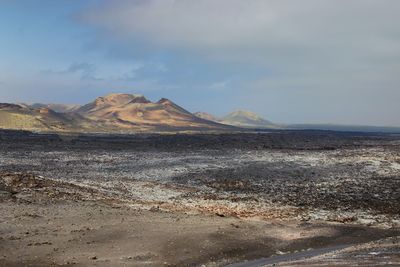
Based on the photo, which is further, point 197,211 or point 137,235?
point 197,211

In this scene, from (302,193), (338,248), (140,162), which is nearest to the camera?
(338,248)

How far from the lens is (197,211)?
28406 mm

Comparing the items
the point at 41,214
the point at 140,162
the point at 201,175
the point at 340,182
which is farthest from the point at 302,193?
the point at 140,162

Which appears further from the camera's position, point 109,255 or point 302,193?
point 302,193

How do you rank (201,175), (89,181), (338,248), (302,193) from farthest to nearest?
1. (201,175)
2. (89,181)
3. (302,193)
4. (338,248)

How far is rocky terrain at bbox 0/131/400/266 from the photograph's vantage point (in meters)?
19.7

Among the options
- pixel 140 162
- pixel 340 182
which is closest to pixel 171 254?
pixel 340 182

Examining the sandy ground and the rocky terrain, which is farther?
the rocky terrain

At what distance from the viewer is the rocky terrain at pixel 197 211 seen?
19.7 meters

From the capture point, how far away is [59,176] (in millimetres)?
42750

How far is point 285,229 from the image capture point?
2434 centimetres

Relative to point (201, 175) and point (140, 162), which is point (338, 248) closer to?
point (201, 175)

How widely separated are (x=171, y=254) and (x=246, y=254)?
295 centimetres

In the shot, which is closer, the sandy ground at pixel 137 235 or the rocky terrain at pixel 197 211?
the sandy ground at pixel 137 235
